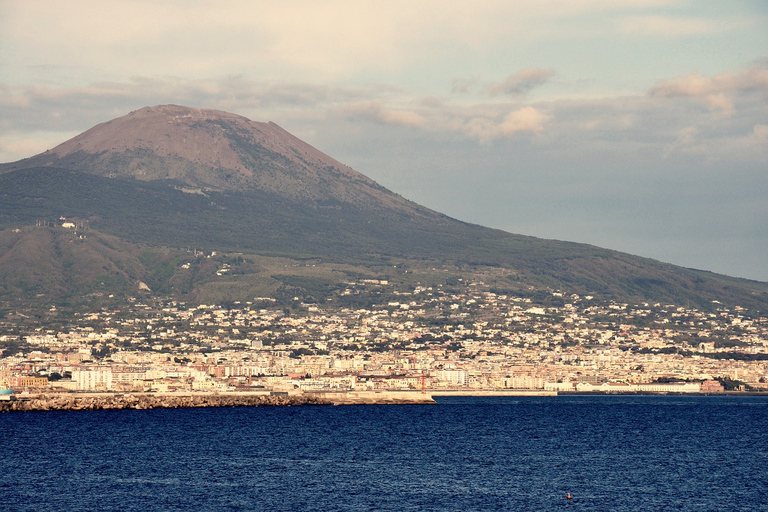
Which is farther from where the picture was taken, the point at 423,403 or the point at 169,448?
the point at 423,403

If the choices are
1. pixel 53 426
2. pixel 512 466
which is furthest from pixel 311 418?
pixel 512 466

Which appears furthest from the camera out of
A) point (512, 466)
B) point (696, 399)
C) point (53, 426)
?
point (696, 399)

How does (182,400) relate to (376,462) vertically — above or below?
above

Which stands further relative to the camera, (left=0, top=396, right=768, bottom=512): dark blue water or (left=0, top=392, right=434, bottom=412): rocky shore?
(left=0, top=392, right=434, bottom=412): rocky shore

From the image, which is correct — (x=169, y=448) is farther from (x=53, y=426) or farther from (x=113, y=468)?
(x=53, y=426)
